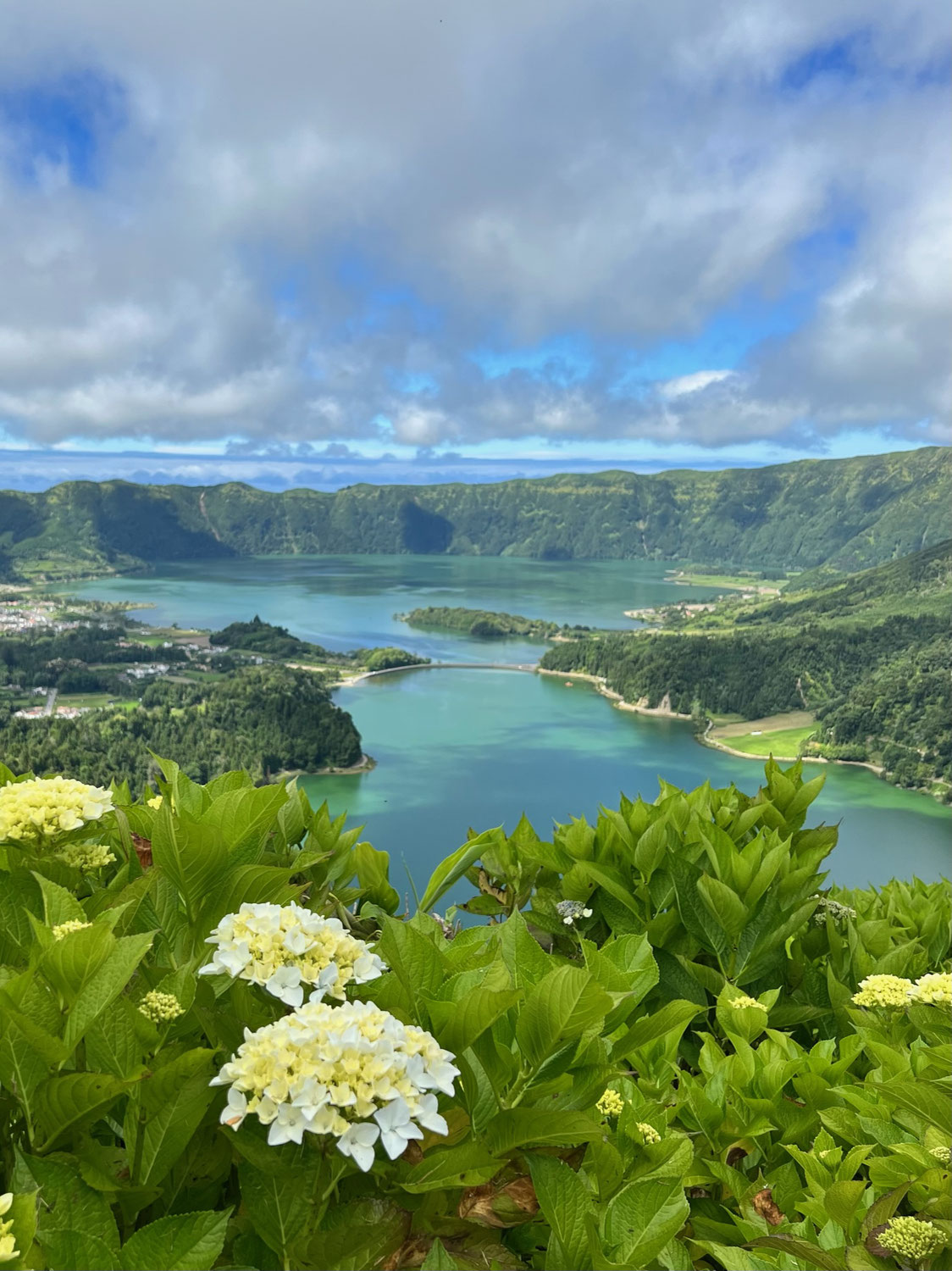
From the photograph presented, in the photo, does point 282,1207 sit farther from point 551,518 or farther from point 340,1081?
point 551,518

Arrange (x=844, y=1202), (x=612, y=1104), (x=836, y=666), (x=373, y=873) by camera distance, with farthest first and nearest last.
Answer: (x=836, y=666), (x=373, y=873), (x=612, y=1104), (x=844, y=1202)

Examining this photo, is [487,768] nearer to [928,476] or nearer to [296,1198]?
[296,1198]

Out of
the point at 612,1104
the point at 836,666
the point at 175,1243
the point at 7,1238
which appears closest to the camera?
the point at 7,1238

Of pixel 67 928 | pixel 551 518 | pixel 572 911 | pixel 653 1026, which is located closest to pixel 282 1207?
pixel 67 928

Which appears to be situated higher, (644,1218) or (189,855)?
(189,855)

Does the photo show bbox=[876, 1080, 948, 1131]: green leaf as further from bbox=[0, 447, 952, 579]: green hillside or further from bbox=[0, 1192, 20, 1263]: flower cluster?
bbox=[0, 447, 952, 579]: green hillside

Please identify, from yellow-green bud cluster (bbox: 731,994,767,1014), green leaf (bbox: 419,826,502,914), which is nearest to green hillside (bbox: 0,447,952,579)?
green leaf (bbox: 419,826,502,914)

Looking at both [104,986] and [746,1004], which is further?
[746,1004]
